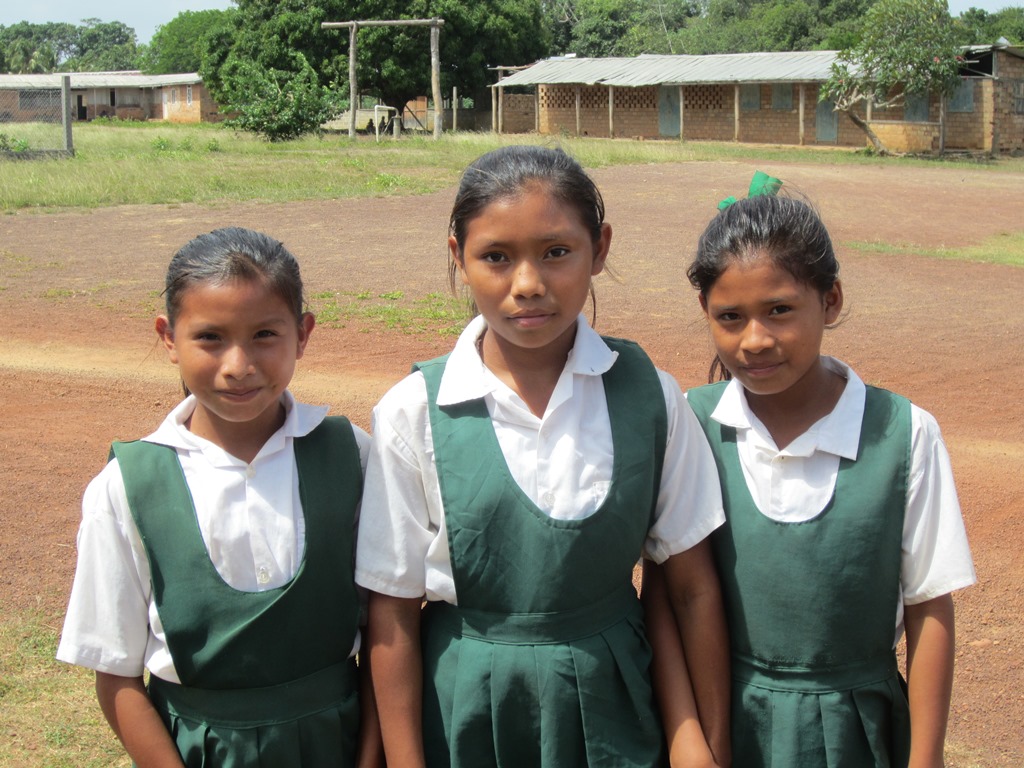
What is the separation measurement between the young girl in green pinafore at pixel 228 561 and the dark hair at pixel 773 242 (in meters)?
0.73

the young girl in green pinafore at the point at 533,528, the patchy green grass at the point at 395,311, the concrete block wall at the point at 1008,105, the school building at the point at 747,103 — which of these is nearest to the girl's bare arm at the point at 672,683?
the young girl in green pinafore at the point at 533,528

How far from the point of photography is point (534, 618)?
1.77 metres

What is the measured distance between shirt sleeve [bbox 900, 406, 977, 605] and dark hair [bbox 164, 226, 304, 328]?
1104 millimetres

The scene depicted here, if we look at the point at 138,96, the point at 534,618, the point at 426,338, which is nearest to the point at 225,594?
the point at 534,618

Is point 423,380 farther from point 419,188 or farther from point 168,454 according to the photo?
point 419,188

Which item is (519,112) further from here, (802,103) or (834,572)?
(834,572)

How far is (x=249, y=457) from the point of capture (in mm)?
1891

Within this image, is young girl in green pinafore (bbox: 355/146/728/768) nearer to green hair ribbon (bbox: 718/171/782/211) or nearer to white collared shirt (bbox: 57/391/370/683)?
white collared shirt (bbox: 57/391/370/683)

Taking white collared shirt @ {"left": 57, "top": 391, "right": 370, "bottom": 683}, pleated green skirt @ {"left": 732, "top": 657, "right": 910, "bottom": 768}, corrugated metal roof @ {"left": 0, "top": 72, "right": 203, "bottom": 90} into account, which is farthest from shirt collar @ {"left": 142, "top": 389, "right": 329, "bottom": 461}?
corrugated metal roof @ {"left": 0, "top": 72, "right": 203, "bottom": 90}

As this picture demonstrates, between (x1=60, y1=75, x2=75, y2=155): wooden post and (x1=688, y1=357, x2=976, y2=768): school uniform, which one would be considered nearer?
(x1=688, y1=357, x2=976, y2=768): school uniform

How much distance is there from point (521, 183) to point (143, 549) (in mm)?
859

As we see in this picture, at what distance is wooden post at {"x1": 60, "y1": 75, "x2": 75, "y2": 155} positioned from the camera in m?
17.3

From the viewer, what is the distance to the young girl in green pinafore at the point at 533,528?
69.6 inches

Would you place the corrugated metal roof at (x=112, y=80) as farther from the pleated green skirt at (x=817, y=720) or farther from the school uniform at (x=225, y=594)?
the pleated green skirt at (x=817, y=720)
